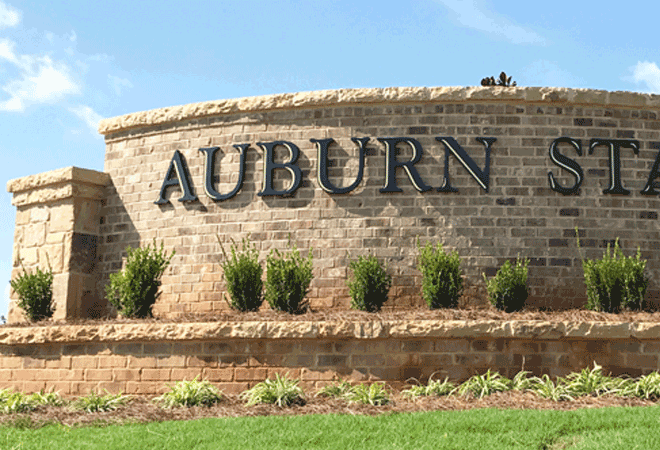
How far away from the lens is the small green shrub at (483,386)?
394 inches

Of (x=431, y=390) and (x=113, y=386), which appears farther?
(x=113, y=386)

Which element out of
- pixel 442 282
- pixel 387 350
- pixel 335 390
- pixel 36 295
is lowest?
pixel 335 390

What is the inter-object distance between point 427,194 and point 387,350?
11.1ft

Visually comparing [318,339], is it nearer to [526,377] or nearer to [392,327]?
[392,327]

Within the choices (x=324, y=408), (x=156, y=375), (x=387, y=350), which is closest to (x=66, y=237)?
(x=156, y=375)

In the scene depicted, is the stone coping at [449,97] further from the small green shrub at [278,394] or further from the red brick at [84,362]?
the small green shrub at [278,394]

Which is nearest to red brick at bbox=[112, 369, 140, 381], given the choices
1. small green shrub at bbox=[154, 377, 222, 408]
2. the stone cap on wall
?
small green shrub at bbox=[154, 377, 222, 408]

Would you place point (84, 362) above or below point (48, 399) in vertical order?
above

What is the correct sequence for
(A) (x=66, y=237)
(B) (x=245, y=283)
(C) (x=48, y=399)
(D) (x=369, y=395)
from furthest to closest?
1. (A) (x=66, y=237)
2. (B) (x=245, y=283)
3. (C) (x=48, y=399)
4. (D) (x=369, y=395)

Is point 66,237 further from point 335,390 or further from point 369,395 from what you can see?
point 369,395

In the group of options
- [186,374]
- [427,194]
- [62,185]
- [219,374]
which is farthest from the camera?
[62,185]

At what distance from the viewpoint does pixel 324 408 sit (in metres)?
9.59

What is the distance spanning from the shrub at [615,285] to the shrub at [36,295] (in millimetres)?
9296

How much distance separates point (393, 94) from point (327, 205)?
2207 mm
